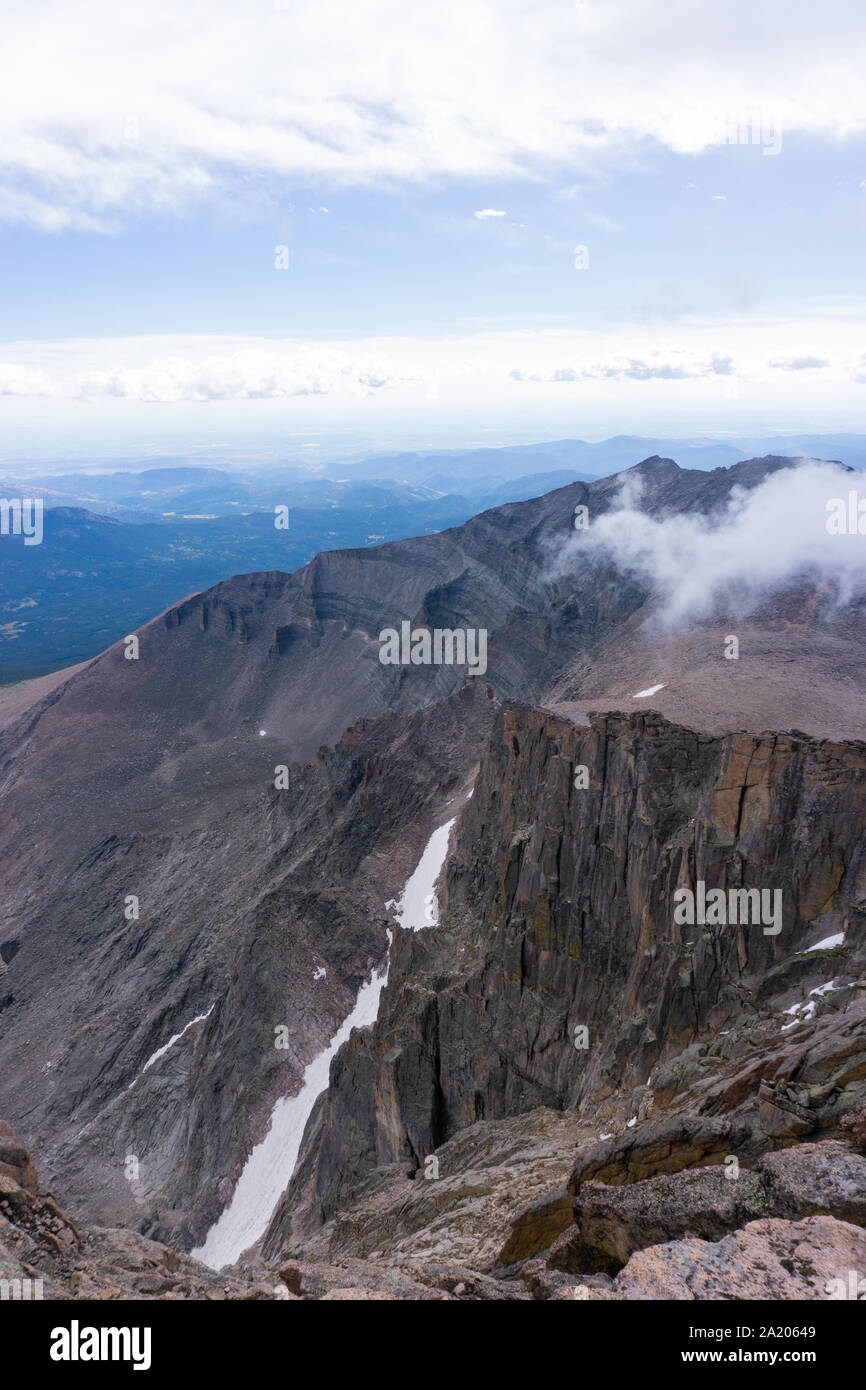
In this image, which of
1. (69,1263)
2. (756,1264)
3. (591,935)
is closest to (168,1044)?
(591,935)

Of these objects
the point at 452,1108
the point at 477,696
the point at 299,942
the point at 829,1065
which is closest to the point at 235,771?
the point at 477,696

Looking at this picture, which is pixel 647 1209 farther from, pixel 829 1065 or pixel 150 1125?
pixel 150 1125

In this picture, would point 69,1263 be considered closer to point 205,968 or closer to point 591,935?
point 591,935

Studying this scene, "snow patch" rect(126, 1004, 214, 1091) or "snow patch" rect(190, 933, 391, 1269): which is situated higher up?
"snow patch" rect(190, 933, 391, 1269)

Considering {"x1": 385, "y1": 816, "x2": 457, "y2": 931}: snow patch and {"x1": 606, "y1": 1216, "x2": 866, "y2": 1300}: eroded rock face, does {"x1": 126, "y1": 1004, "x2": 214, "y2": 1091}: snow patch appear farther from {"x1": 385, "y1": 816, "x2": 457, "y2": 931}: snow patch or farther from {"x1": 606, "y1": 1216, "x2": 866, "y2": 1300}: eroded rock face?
{"x1": 606, "y1": 1216, "x2": 866, "y2": 1300}: eroded rock face

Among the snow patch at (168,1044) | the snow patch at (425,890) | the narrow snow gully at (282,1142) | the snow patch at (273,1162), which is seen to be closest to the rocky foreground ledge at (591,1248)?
the snow patch at (273,1162)

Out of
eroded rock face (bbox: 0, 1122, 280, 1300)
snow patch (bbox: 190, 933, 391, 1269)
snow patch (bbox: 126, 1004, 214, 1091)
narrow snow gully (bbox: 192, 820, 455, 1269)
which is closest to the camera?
eroded rock face (bbox: 0, 1122, 280, 1300)

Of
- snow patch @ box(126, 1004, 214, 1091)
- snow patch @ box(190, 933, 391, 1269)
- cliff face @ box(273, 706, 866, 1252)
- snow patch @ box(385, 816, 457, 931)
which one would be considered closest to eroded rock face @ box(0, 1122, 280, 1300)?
cliff face @ box(273, 706, 866, 1252)
